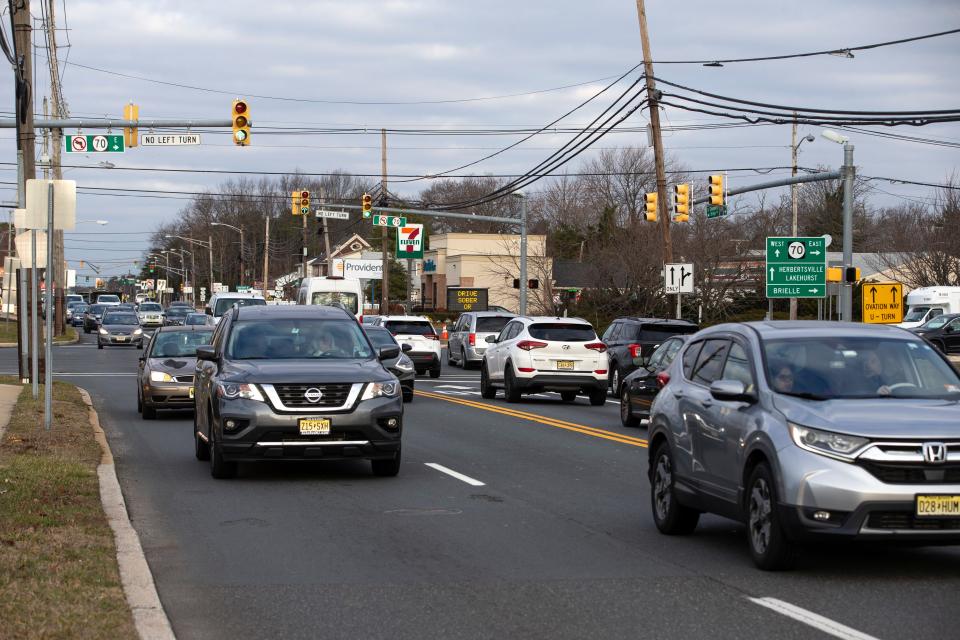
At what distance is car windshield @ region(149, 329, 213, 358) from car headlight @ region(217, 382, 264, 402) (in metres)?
9.61

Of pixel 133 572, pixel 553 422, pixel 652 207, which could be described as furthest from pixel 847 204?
pixel 133 572

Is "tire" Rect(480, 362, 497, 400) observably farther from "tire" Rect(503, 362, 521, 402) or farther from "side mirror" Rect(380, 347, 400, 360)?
"side mirror" Rect(380, 347, 400, 360)

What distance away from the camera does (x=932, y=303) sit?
56531mm

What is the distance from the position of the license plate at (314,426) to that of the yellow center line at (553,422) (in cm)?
610

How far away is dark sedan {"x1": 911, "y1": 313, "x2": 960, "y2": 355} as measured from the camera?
5054 centimetres

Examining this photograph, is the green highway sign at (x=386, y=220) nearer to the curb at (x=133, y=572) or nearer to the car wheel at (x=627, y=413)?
the car wheel at (x=627, y=413)

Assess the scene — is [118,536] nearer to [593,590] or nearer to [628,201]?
[593,590]

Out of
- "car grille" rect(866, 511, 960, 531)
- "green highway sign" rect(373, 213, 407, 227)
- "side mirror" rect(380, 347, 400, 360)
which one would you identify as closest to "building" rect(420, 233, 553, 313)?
"green highway sign" rect(373, 213, 407, 227)

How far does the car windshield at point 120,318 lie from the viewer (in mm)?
58500

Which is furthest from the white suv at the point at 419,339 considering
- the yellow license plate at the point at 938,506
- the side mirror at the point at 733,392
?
the yellow license plate at the point at 938,506

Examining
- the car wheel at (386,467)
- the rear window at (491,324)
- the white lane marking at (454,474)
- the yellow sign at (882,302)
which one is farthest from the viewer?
the rear window at (491,324)

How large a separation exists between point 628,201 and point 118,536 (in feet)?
288

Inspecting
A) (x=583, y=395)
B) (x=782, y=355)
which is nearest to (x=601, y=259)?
(x=583, y=395)

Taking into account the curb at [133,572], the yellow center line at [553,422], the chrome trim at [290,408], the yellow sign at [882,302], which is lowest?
the yellow center line at [553,422]
